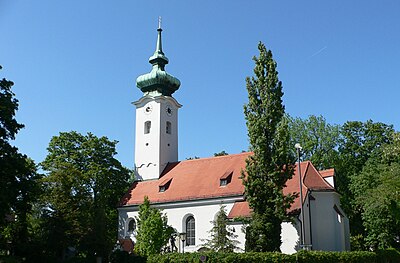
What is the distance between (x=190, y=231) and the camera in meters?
37.7

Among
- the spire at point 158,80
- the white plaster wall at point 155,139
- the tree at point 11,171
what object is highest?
the spire at point 158,80

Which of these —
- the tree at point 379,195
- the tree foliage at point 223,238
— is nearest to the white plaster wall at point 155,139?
the tree foliage at point 223,238

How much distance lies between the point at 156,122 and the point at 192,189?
861 centimetres

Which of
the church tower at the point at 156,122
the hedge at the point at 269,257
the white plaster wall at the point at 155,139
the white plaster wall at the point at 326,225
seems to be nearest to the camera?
the hedge at the point at 269,257

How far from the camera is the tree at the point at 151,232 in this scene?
3478cm

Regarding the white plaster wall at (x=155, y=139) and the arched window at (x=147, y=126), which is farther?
the arched window at (x=147, y=126)

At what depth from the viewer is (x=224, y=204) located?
118ft

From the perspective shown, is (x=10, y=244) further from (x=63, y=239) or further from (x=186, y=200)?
(x=186, y=200)

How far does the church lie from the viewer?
32.1 meters

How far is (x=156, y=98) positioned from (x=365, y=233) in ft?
77.2

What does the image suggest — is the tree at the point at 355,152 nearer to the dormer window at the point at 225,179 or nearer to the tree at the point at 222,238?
the dormer window at the point at 225,179

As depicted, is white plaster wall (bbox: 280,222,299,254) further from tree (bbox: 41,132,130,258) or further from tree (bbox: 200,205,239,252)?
tree (bbox: 41,132,130,258)

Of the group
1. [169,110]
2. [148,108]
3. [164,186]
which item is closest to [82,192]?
[164,186]

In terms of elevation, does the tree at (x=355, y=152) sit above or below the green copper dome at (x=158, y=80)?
below
